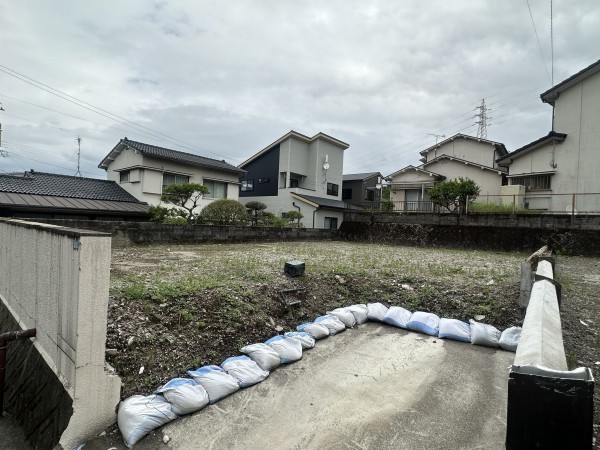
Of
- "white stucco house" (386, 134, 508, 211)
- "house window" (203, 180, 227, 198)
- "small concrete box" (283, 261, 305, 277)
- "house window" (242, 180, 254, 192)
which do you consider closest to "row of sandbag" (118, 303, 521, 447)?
"small concrete box" (283, 261, 305, 277)

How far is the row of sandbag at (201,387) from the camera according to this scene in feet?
7.02

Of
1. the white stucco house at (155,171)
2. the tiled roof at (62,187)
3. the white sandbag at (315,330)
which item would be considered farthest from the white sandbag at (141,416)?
the white stucco house at (155,171)

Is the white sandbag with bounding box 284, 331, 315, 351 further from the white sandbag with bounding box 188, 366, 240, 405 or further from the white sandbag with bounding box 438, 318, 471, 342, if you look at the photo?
the white sandbag with bounding box 438, 318, 471, 342

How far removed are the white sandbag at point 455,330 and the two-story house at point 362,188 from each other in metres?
23.1

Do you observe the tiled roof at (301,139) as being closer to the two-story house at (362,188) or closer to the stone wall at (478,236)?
the two-story house at (362,188)

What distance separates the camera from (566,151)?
1377cm

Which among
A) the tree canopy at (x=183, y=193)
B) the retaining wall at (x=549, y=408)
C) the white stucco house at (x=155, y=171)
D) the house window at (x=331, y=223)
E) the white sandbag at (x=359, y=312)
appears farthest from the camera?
the house window at (x=331, y=223)

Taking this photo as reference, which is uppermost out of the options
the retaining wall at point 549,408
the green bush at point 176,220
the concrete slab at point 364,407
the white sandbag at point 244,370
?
the green bush at point 176,220

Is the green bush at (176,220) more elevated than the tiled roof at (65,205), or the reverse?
the tiled roof at (65,205)

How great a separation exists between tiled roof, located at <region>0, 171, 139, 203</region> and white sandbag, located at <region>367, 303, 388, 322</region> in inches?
530

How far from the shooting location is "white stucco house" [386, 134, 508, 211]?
1720cm

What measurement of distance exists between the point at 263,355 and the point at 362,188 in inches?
979

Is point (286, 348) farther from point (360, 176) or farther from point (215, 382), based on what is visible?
point (360, 176)

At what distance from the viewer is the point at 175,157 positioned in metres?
15.7
